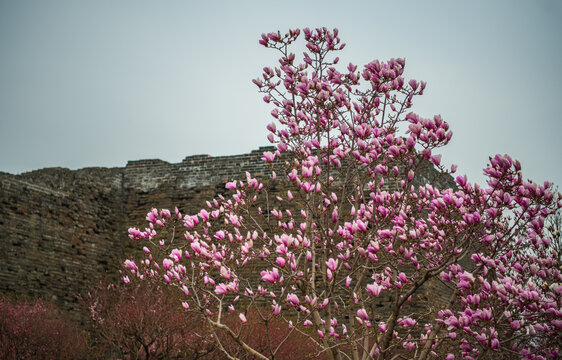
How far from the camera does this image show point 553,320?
3.53 metres

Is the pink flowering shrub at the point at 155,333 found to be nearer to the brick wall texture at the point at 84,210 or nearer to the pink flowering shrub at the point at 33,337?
the pink flowering shrub at the point at 33,337

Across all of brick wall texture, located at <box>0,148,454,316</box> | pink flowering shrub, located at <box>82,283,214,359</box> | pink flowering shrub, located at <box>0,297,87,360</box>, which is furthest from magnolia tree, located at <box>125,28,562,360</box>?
brick wall texture, located at <box>0,148,454,316</box>

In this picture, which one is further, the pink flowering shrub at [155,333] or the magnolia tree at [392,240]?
the pink flowering shrub at [155,333]

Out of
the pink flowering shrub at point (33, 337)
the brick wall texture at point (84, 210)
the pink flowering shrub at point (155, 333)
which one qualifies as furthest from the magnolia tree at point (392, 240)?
the brick wall texture at point (84, 210)

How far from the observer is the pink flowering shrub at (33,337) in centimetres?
740

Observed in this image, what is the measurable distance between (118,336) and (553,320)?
5713 millimetres

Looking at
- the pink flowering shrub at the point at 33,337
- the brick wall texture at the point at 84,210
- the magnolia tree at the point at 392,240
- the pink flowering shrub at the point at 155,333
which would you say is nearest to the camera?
the magnolia tree at the point at 392,240

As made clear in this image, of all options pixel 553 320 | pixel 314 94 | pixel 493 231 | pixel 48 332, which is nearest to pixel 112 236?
pixel 48 332

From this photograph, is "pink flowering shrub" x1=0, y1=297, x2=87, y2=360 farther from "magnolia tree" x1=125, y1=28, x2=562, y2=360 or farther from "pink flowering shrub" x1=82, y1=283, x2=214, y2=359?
"magnolia tree" x1=125, y1=28, x2=562, y2=360

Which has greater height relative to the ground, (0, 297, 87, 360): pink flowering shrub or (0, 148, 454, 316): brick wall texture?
(0, 148, 454, 316): brick wall texture

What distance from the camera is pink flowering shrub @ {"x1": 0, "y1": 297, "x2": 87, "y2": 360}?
7398mm

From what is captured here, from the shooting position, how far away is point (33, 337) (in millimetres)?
7609

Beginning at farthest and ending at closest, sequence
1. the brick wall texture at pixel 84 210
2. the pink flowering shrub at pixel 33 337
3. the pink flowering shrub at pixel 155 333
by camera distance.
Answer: the brick wall texture at pixel 84 210
the pink flowering shrub at pixel 33 337
the pink flowering shrub at pixel 155 333

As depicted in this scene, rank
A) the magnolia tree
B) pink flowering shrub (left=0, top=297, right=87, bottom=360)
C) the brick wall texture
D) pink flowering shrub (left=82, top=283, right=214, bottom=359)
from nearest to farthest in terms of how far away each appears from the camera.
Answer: the magnolia tree < pink flowering shrub (left=82, top=283, right=214, bottom=359) < pink flowering shrub (left=0, top=297, right=87, bottom=360) < the brick wall texture
